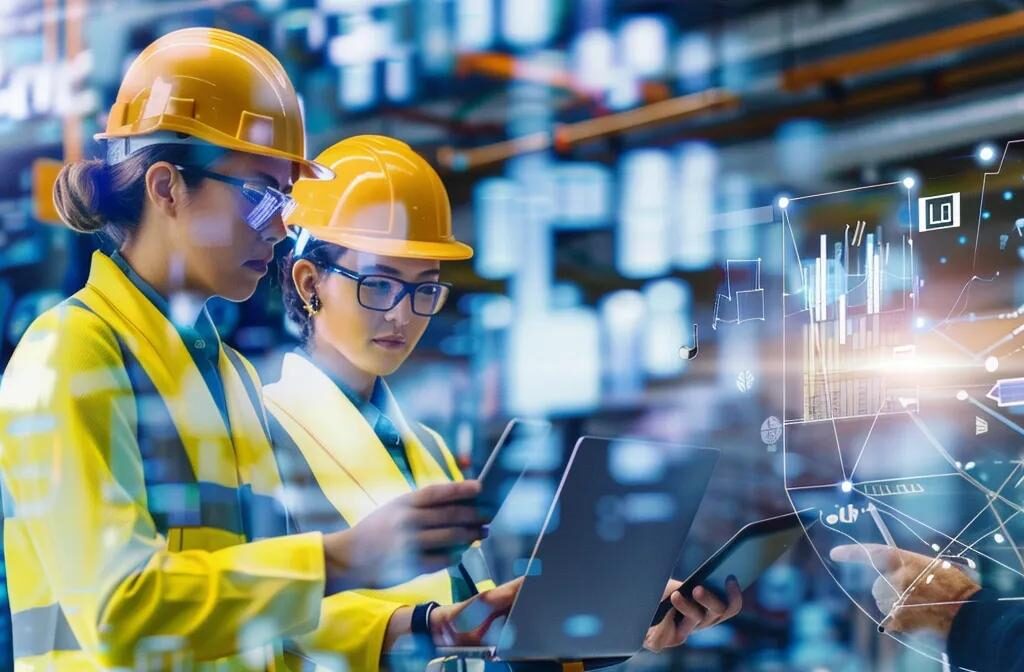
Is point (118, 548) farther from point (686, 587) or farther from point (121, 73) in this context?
point (686, 587)

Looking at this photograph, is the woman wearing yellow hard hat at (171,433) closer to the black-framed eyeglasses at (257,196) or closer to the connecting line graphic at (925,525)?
the black-framed eyeglasses at (257,196)

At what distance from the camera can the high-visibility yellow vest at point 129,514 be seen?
1408 mm

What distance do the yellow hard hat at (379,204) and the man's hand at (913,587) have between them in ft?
2.82

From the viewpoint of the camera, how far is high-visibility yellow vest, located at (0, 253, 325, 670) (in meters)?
1.41

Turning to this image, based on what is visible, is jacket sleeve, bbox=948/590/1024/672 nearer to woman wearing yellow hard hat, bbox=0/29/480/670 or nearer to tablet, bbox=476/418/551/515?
tablet, bbox=476/418/551/515

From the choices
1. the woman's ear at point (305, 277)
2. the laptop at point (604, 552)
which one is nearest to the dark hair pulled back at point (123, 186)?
the woman's ear at point (305, 277)

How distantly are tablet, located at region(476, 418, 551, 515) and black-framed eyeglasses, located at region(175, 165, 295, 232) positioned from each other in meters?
0.43

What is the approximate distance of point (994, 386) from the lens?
191cm

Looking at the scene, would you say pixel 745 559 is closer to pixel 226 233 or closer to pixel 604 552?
pixel 604 552

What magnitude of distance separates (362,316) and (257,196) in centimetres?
26

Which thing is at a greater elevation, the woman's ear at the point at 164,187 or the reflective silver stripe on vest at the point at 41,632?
the woman's ear at the point at 164,187

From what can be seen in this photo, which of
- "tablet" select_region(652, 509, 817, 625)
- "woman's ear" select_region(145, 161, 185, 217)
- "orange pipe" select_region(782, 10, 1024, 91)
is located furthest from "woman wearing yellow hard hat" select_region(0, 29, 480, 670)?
Result: "orange pipe" select_region(782, 10, 1024, 91)

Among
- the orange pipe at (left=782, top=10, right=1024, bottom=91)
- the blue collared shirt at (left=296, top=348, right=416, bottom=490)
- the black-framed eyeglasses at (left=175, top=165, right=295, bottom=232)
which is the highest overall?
the orange pipe at (left=782, top=10, right=1024, bottom=91)

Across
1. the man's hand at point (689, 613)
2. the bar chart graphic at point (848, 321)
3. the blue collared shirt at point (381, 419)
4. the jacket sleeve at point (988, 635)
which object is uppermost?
the bar chart graphic at point (848, 321)
